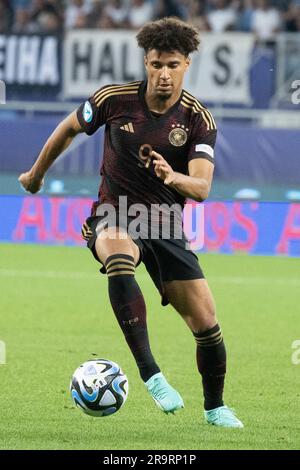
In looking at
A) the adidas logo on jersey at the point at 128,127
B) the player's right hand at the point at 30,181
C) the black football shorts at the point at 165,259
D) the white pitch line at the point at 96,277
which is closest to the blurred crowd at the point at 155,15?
the white pitch line at the point at 96,277

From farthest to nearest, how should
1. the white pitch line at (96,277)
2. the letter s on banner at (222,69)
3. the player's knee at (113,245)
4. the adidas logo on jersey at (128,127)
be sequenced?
the letter s on banner at (222,69), the white pitch line at (96,277), the adidas logo on jersey at (128,127), the player's knee at (113,245)

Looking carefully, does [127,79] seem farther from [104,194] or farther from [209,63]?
[104,194]

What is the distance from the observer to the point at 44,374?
8312 mm

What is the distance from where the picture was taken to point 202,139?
6613mm

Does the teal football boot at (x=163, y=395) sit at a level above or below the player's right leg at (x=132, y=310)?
below

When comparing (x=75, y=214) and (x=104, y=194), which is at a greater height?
(x=104, y=194)

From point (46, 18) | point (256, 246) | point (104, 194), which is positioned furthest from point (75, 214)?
point (104, 194)

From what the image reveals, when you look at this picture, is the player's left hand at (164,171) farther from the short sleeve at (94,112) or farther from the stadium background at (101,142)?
the stadium background at (101,142)

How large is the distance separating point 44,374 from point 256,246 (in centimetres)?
840

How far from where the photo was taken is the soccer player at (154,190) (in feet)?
21.0

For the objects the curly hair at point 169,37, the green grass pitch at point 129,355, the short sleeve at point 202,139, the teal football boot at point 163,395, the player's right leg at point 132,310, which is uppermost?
the curly hair at point 169,37

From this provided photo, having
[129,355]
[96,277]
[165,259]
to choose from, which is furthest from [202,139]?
[96,277]

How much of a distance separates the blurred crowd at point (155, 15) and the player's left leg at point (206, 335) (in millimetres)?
13378
